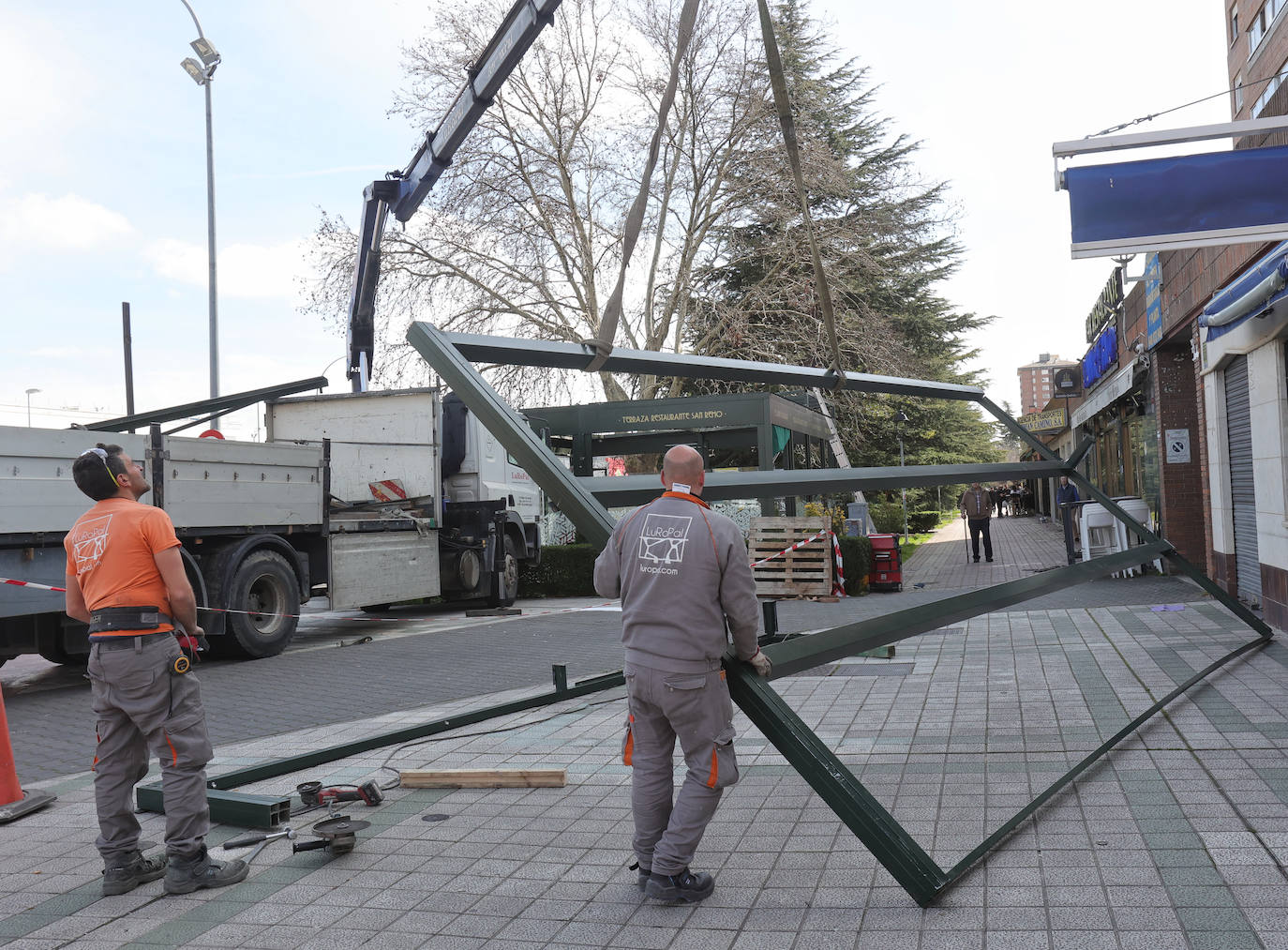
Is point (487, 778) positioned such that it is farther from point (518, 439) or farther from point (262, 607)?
point (262, 607)

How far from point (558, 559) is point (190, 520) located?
8726mm

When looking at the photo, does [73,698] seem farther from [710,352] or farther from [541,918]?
[710,352]

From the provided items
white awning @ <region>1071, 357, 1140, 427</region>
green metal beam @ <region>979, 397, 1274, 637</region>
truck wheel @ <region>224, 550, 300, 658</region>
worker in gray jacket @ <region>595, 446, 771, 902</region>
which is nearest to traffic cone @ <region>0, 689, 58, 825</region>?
worker in gray jacket @ <region>595, 446, 771, 902</region>

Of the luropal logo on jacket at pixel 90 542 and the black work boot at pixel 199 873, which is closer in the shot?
the black work boot at pixel 199 873

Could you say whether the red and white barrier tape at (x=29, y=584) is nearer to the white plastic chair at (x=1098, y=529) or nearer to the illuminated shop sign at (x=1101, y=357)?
the white plastic chair at (x=1098, y=529)

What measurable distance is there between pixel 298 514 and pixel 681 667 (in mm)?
9164

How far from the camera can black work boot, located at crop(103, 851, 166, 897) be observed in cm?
410

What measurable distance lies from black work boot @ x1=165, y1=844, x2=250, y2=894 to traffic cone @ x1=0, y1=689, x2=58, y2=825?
1.82 m

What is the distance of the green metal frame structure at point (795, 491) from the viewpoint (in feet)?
11.4

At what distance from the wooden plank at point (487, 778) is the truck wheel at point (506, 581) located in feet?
32.7

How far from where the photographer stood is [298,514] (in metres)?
11.8

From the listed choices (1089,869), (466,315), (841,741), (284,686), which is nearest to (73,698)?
(284,686)

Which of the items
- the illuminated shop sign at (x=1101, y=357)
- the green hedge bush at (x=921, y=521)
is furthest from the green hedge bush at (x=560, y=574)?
the green hedge bush at (x=921, y=521)

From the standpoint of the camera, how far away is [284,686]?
9.42 m
